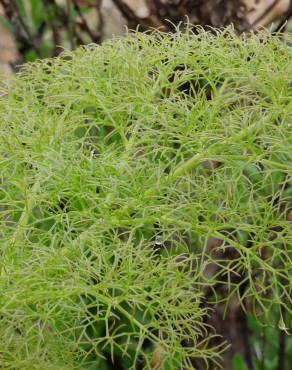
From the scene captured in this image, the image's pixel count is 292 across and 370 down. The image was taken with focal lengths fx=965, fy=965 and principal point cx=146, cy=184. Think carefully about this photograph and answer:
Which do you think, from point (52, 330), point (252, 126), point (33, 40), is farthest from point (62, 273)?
point (33, 40)

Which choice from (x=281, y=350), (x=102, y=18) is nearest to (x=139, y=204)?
(x=281, y=350)

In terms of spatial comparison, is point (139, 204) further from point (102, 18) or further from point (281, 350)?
point (102, 18)

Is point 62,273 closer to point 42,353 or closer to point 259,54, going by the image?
point 42,353

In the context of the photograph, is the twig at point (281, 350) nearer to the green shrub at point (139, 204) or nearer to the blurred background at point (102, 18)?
the green shrub at point (139, 204)

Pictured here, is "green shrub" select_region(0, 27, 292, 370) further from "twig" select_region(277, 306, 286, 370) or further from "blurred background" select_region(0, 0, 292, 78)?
"blurred background" select_region(0, 0, 292, 78)

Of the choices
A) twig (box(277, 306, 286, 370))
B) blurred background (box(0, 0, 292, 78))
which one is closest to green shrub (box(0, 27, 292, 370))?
twig (box(277, 306, 286, 370))

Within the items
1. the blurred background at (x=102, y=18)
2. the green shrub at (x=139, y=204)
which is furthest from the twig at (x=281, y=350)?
the blurred background at (x=102, y=18)

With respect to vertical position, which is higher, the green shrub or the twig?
the green shrub
